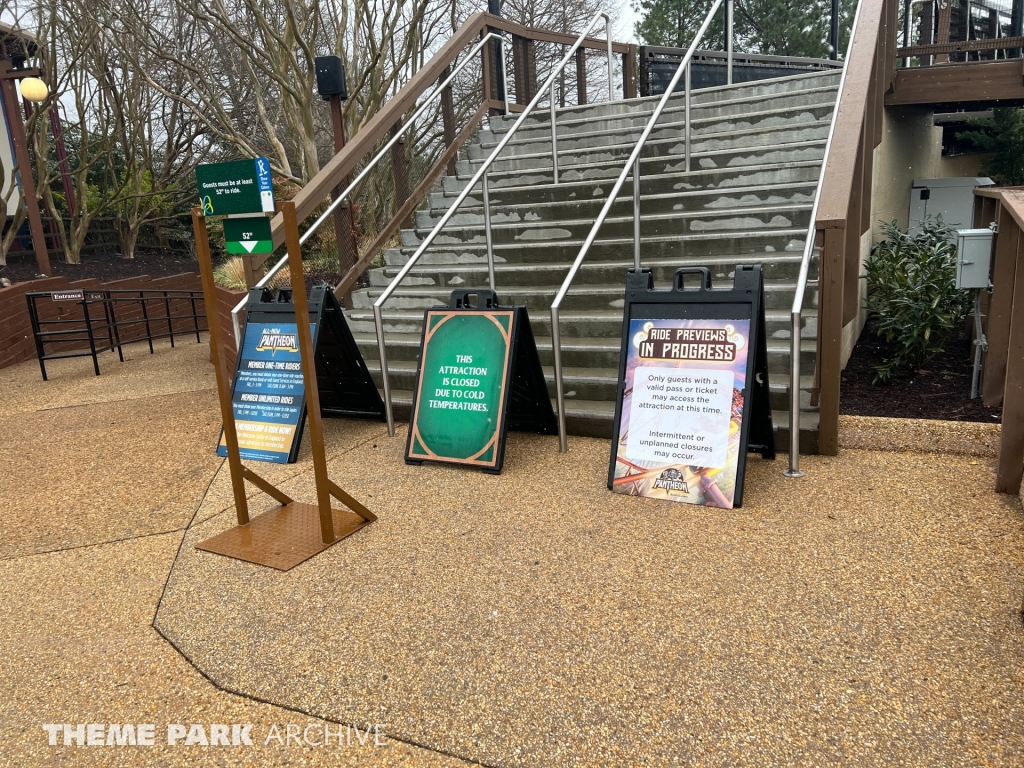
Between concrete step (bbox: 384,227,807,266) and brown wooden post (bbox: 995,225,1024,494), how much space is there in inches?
72.4

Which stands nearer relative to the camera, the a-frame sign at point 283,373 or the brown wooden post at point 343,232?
the a-frame sign at point 283,373

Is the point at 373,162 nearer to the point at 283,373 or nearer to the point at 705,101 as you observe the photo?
the point at 283,373

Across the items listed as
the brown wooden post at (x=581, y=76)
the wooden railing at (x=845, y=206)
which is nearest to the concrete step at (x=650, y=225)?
the wooden railing at (x=845, y=206)

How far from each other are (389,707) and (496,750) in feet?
1.22

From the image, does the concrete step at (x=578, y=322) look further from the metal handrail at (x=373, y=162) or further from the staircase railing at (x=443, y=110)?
the metal handrail at (x=373, y=162)

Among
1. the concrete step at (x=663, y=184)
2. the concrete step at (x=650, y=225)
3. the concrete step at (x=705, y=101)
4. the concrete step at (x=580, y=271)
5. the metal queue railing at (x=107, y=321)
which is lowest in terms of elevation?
A: the metal queue railing at (x=107, y=321)

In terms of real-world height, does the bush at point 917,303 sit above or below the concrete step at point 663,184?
below

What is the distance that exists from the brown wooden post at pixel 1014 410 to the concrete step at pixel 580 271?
1.65 metres

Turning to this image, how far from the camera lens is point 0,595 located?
3041 millimetres

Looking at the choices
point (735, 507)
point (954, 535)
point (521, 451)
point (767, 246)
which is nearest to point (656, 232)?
point (767, 246)

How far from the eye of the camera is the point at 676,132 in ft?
22.0

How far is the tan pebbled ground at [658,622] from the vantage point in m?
1.99

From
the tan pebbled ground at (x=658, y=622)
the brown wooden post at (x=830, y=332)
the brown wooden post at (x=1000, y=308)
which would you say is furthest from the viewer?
the brown wooden post at (x=1000, y=308)

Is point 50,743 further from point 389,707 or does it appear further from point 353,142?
point 353,142
